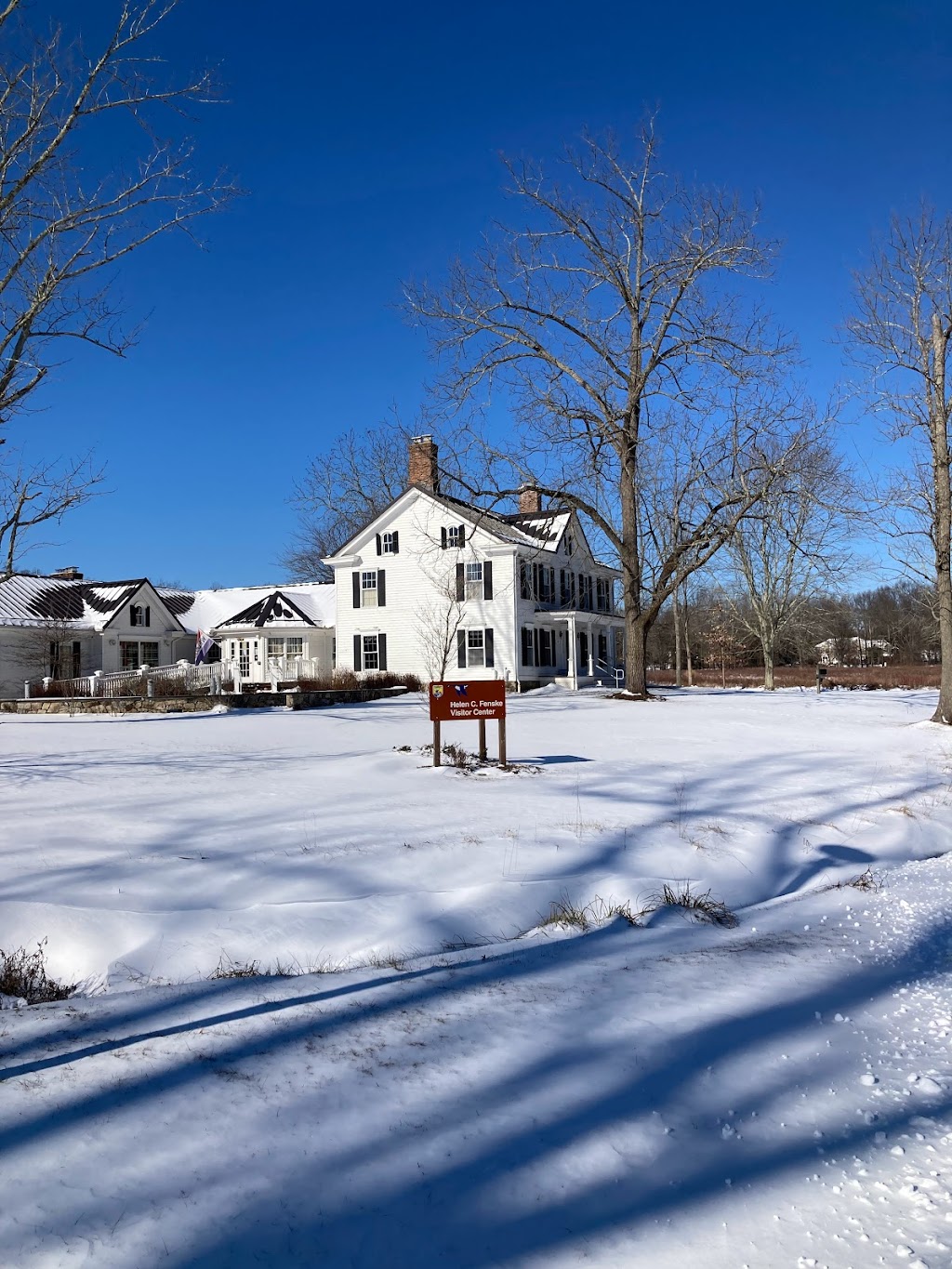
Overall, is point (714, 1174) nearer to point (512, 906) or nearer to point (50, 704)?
point (512, 906)

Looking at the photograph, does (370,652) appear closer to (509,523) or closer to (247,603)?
(509,523)

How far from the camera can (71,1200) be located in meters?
2.64

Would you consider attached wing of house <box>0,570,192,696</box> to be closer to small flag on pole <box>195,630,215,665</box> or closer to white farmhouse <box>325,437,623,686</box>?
small flag on pole <box>195,630,215,665</box>

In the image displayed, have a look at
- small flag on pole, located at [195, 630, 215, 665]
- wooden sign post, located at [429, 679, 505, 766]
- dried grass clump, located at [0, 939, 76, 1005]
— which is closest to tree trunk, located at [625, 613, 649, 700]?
wooden sign post, located at [429, 679, 505, 766]

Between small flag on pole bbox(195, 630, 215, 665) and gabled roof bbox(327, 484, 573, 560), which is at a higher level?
gabled roof bbox(327, 484, 573, 560)

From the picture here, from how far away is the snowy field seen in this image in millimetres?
2580

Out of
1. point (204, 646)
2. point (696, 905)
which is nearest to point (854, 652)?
point (204, 646)

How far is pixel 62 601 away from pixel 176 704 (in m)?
18.8

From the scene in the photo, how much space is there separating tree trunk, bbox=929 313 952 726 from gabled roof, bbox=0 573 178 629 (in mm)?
31518

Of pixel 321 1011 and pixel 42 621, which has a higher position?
pixel 42 621

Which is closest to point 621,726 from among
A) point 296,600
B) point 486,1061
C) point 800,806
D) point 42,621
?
point 800,806

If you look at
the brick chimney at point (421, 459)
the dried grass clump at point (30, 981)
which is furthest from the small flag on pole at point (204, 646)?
the dried grass clump at point (30, 981)

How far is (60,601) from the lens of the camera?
1539 inches

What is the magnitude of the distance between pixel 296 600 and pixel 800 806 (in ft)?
106
